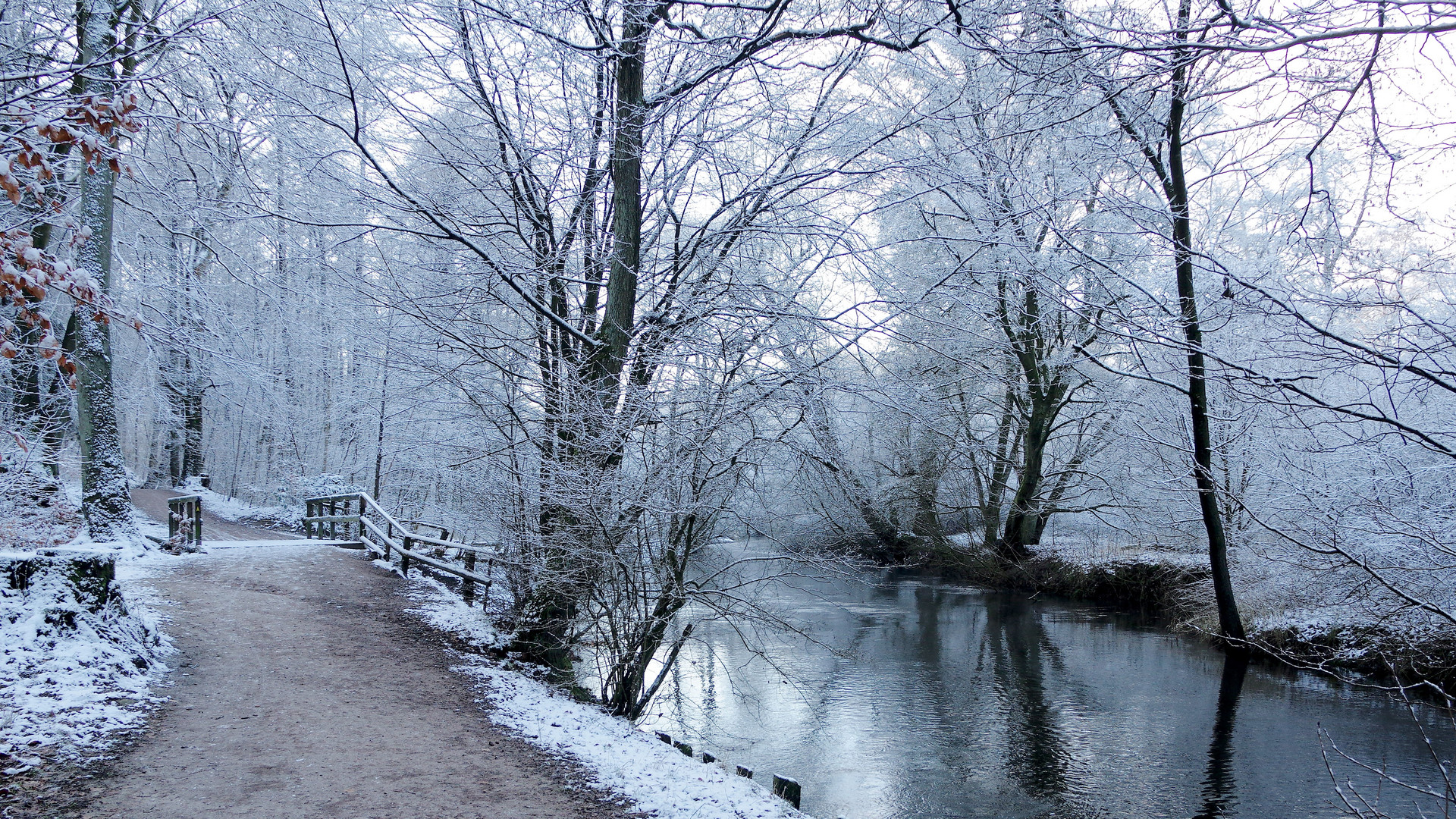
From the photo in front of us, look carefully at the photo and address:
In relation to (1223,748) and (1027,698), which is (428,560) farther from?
(1223,748)

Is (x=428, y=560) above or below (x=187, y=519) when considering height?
below

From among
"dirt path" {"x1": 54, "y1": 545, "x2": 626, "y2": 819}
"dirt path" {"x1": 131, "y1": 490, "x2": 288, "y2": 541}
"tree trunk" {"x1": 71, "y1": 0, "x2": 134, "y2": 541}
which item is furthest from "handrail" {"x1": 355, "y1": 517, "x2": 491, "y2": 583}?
"dirt path" {"x1": 131, "y1": 490, "x2": 288, "y2": 541}

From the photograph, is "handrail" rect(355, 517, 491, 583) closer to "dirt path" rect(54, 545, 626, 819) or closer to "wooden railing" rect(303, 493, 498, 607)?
"wooden railing" rect(303, 493, 498, 607)

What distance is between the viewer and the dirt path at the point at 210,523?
62.4ft

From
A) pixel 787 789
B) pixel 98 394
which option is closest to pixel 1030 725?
pixel 787 789

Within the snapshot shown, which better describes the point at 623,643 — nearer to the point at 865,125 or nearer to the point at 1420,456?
the point at 865,125

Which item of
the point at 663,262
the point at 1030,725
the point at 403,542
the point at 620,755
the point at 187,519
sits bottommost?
the point at 1030,725

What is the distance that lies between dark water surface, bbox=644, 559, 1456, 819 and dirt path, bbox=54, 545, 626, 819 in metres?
2.20

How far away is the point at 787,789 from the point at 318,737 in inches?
130

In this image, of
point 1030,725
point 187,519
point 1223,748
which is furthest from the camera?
point 187,519

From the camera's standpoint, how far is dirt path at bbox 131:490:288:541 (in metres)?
19.0

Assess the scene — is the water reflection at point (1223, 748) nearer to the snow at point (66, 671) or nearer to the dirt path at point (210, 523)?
the snow at point (66, 671)

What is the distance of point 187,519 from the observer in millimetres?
13422

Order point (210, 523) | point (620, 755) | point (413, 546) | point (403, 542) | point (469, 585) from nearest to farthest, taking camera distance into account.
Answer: point (620, 755)
point (469, 585)
point (403, 542)
point (413, 546)
point (210, 523)
